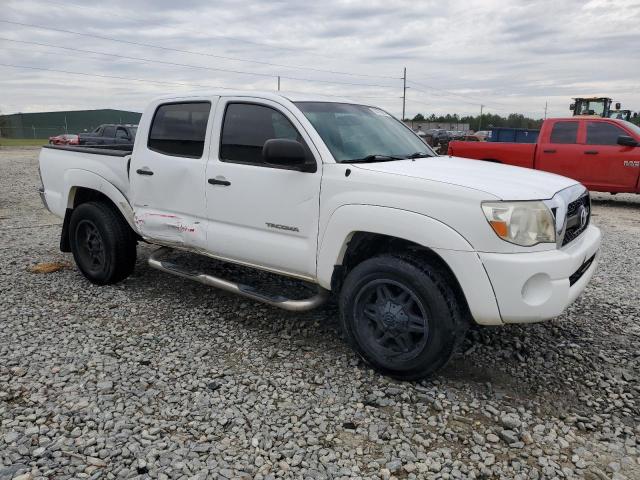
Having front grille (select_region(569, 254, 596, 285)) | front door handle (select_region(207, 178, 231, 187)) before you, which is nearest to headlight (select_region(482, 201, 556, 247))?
front grille (select_region(569, 254, 596, 285))

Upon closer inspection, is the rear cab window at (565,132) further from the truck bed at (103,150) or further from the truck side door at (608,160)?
the truck bed at (103,150)

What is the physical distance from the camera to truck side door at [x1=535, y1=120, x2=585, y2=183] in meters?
10.5

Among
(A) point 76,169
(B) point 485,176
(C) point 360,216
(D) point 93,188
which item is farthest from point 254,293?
(A) point 76,169

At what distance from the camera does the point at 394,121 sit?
4.63 m

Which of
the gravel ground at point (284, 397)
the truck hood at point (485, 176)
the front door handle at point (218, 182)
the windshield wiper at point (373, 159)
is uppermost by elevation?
the windshield wiper at point (373, 159)

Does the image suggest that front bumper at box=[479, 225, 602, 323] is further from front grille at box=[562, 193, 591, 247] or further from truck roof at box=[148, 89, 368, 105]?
truck roof at box=[148, 89, 368, 105]

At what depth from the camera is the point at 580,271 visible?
3342 mm

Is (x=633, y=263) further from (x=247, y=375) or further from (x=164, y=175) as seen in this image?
(x=164, y=175)

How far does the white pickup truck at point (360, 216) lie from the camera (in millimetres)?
2961

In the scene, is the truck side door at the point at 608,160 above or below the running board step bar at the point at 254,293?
above

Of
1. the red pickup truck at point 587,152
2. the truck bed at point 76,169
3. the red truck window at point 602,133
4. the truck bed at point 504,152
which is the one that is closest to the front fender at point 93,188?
the truck bed at point 76,169

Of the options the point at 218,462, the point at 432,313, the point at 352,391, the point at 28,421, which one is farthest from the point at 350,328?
the point at 28,421

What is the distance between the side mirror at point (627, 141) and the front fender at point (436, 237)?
351 inches

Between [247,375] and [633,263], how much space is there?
5215 millimetres
